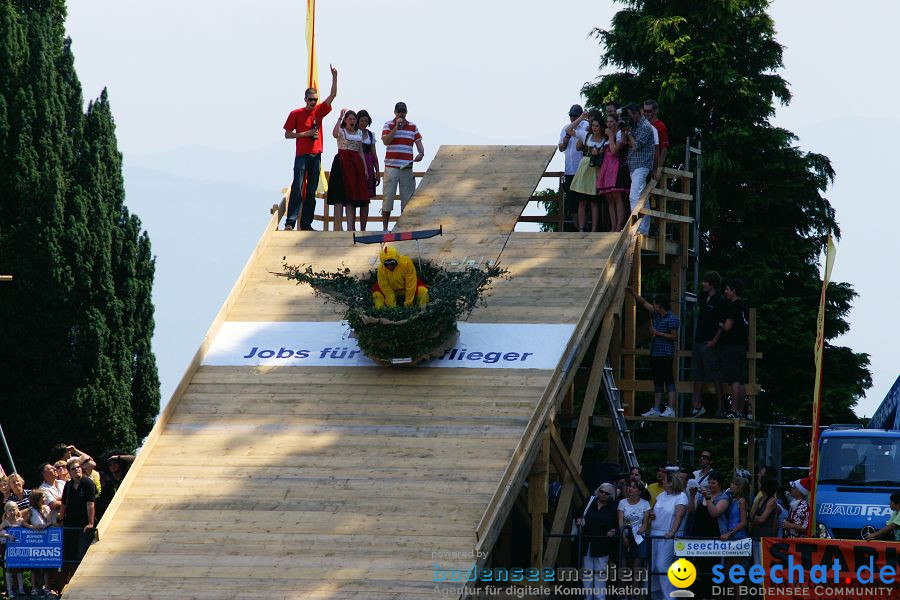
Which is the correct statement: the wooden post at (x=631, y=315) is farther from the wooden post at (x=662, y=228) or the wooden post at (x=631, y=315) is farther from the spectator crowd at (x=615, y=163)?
A: the wooden post at (x=662, y=228)

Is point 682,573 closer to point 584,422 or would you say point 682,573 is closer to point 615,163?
point 584,422

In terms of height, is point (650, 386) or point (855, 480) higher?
point (650, 386)

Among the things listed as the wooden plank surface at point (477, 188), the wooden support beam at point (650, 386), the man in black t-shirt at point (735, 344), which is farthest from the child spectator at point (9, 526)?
the man in black t-shirt at point (735, 344)

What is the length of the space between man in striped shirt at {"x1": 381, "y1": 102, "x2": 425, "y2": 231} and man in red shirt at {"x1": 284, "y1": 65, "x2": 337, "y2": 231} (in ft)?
3.60

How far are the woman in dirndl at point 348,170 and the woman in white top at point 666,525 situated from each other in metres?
6.59

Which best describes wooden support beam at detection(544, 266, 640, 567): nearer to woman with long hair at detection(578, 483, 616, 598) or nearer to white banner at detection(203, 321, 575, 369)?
woman with long hair at detection(578, 483, 616, 598)

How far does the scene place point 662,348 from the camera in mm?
21625

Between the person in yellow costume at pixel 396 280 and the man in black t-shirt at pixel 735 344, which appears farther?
the man in black t-shirt at pixel 735 344

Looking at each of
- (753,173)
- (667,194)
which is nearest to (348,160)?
(667,194)

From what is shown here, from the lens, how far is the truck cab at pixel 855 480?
18047 mm

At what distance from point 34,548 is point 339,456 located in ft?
11.5

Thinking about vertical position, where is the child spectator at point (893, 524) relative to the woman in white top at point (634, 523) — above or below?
above

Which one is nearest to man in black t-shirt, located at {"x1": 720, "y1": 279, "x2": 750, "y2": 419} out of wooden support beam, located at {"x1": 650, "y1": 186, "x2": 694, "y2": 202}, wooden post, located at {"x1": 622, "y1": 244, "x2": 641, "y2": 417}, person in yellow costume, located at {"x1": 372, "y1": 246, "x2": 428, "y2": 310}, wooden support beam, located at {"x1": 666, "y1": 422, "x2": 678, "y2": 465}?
wooden support beam, located at {"x1": 666, "y1": 422, "x2": 678, "y2": 465}

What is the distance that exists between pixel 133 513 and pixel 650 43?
1795cm
